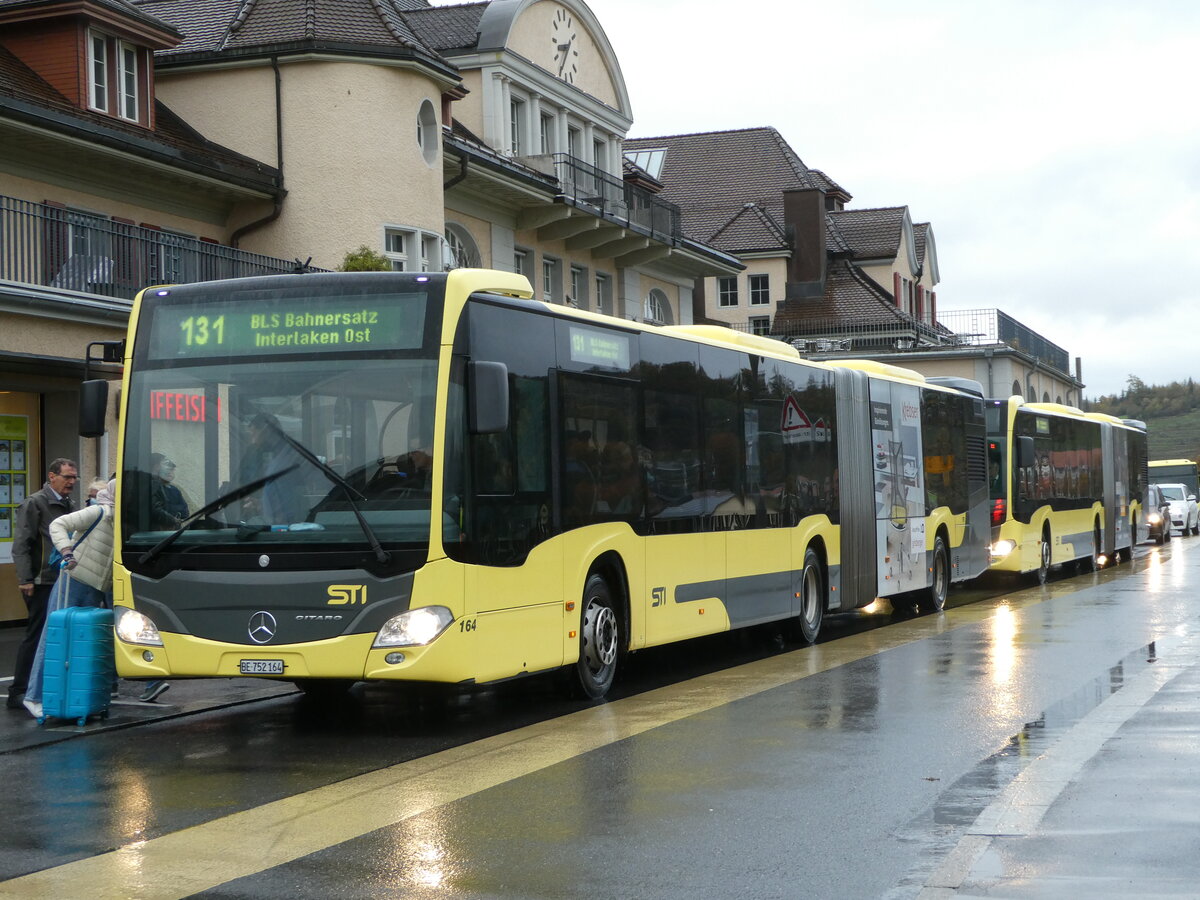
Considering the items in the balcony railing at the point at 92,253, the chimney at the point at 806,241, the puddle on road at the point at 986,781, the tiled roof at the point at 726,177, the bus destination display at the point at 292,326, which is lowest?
the puddle on road at the point at 986,781

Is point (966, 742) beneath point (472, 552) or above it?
beneath

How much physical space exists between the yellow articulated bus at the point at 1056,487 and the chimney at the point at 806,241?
24.8 m

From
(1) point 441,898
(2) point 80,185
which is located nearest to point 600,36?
(2) point 80,185

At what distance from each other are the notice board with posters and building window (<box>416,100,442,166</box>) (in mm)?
9975

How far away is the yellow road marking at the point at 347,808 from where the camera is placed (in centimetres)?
661

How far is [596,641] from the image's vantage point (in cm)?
1234

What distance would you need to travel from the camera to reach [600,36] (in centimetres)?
3803

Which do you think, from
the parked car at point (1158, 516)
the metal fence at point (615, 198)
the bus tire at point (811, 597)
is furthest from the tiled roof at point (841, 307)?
the bus tire at point (811, 597)

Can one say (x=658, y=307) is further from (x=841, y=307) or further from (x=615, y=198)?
(x=841, y=307)

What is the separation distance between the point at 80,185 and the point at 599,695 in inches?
548

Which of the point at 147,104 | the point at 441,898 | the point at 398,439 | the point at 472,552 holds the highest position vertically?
the point at 147,104

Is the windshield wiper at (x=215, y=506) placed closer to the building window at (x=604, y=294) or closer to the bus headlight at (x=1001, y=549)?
the bus headlight at (x=1001, y=549)

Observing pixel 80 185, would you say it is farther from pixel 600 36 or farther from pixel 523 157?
pixel 600 36

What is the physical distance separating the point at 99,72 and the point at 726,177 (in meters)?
44.2
